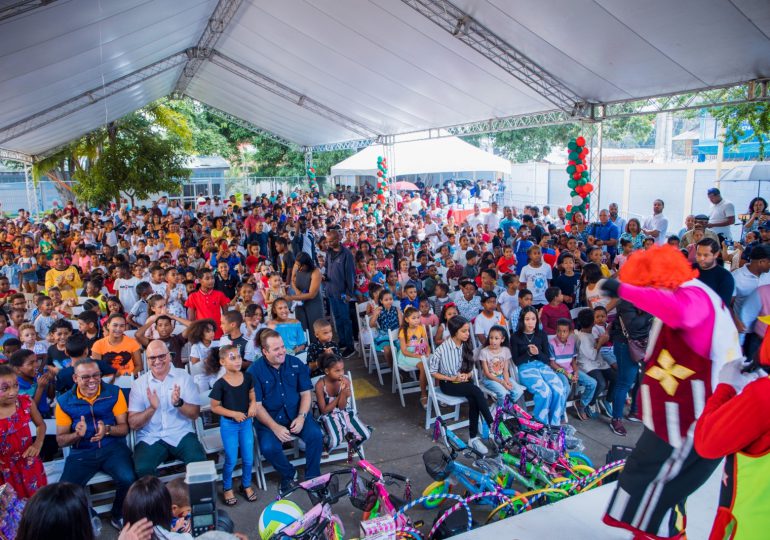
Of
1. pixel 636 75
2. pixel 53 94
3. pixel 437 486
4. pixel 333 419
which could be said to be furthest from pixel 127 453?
pixel 53 94

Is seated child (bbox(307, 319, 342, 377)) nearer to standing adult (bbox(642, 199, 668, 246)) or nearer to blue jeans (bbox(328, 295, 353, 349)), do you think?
blue jeans (bbox(328, 295, 353, 349))

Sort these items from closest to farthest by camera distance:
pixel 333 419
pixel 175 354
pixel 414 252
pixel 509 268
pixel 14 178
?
pixel 333 419 < pixel 175 354 < pixel 509 268 < pixel 414 252 < pixel 14 178

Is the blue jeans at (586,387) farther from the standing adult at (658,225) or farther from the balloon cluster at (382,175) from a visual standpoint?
the balloon cluster at (382,175)

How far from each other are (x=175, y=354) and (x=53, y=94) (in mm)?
9458

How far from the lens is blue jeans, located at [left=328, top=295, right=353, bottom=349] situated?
282 inches

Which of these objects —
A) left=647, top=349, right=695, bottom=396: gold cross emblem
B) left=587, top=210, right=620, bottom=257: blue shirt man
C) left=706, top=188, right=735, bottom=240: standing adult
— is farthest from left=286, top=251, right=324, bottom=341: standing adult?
left=706, top=188, right=735, bottom=240: standing adult

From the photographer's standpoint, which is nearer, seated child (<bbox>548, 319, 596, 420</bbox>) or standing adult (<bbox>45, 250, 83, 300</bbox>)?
seated child (<bbox>548, 319, 596, 420</bbox>)

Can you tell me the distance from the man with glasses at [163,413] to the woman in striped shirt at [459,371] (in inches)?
82.8

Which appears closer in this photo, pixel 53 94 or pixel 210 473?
pixel 210 473

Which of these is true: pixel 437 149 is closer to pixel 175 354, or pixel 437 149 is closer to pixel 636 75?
pixel 636 75

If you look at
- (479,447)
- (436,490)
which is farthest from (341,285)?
(436,490)

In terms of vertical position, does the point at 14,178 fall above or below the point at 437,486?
above

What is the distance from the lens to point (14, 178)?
98.2 ft

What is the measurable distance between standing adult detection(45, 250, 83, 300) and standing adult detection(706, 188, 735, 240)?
901 cm
